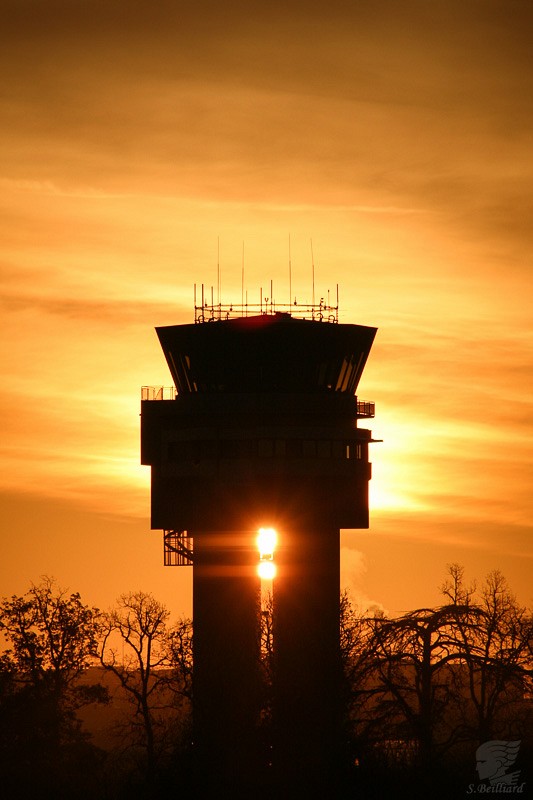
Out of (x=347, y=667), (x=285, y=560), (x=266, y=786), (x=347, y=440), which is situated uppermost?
(x=347, y=440)

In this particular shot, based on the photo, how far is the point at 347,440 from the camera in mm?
116625

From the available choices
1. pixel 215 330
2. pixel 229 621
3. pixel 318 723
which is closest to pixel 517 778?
pixel 318 723

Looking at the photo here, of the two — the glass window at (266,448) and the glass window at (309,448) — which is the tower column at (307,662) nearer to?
the glass window at (309,448)

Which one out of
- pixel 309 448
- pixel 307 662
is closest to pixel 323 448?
pixel 309 448

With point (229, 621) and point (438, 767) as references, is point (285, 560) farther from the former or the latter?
point (438, 767)

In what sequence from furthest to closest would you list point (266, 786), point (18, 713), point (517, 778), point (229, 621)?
1. point (229, 621)
2. point (18, 713)
3. point (517, 778)
4. point (266, 786)

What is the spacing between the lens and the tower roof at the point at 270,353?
4547 inches

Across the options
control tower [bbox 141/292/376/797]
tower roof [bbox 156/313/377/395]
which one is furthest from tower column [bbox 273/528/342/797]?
tower roof [bbox 156/313/377/395]

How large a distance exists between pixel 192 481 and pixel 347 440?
414 inches

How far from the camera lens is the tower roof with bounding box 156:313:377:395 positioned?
116m

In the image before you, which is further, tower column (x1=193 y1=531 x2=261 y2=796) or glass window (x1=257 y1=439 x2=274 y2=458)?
glass window (x1=257 y1=439 x2=274 y2=458)

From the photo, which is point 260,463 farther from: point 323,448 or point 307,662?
point 307,662

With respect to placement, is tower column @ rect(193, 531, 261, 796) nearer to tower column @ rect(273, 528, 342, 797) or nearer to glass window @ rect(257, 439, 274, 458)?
tower column @ rect(273, 528, 342, 797)

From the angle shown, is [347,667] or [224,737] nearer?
[224,737]
